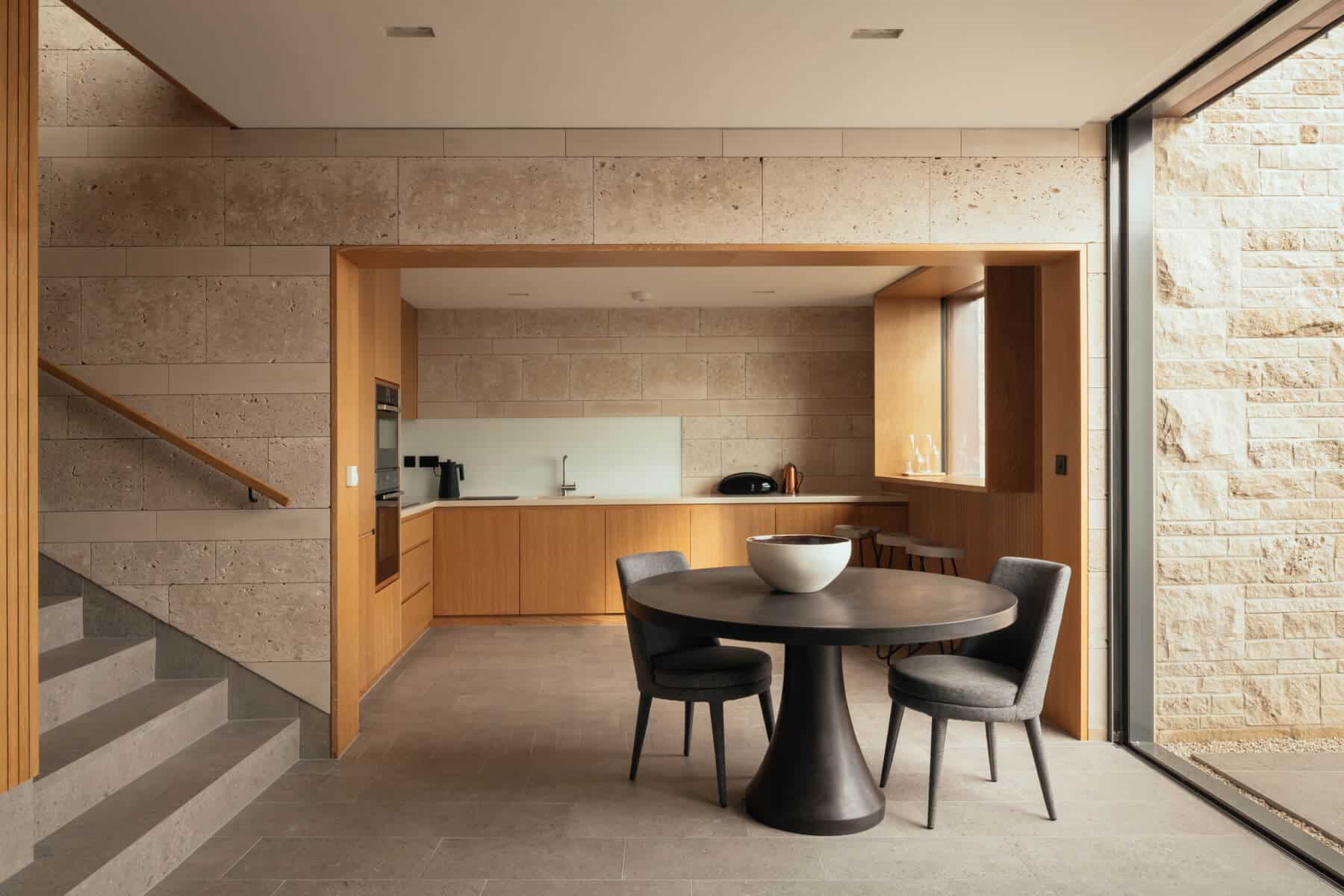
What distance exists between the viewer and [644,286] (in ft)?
20.4

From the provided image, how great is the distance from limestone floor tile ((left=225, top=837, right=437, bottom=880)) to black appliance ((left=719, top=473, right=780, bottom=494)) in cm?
433

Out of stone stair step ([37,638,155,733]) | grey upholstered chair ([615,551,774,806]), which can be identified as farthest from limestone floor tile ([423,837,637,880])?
stone stair step ([37,638,155,733])

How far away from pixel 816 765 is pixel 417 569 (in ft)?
11.8

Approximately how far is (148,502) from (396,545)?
64.7 inches

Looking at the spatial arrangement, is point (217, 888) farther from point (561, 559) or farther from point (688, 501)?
point (688, 501)

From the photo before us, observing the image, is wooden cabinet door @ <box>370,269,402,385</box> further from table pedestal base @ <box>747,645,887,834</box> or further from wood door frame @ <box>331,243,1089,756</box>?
table pedestal base @ <box>747,645,887,834</box>

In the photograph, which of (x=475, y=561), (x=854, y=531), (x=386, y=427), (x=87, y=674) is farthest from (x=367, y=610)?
(x=854, y=531)

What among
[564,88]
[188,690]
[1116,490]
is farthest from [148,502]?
[1116,490]

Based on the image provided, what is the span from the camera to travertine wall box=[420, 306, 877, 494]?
7082 millimetres

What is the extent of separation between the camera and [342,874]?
264 cm

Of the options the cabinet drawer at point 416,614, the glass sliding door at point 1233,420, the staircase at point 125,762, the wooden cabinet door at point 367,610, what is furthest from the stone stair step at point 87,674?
the glass sliding door at point 1233,420

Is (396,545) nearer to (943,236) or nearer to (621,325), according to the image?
(621,325)

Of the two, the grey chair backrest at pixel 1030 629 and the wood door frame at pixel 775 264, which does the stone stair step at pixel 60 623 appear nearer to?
the wood door frame at pixel 775 264

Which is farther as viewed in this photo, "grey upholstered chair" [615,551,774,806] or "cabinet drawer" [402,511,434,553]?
"cabinet drawer" [402,511,434,553]
